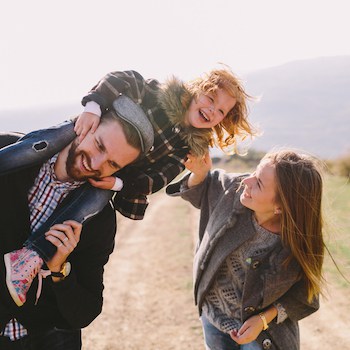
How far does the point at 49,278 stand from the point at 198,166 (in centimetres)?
145

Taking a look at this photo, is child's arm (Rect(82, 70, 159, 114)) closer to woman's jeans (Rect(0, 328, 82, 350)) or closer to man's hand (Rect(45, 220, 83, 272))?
man's hand (Rect(45, 220, 83, 272))

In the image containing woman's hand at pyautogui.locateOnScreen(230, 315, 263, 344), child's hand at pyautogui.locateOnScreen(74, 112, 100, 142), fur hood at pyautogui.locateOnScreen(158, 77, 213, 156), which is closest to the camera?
child's hand at pyautogui.locateOnScreen(74, 112, 100, 142)

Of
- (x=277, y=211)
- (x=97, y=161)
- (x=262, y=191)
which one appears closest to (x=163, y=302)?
(x=277, y=211)

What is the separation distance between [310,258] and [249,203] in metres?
0.56

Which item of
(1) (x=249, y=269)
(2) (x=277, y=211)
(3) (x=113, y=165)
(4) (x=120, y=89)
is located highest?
(4) (x=120, y=89)

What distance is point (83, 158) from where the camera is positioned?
2436 millimetres

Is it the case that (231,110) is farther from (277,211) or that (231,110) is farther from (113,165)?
(113,165)

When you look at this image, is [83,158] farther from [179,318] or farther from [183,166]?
[179,318]

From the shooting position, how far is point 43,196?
246cm

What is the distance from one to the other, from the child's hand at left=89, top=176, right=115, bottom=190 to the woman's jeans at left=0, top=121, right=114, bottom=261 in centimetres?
4

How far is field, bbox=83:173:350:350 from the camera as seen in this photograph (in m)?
5.82

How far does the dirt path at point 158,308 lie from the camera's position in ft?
19.2

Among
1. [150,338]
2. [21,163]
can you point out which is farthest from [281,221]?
[150,338]

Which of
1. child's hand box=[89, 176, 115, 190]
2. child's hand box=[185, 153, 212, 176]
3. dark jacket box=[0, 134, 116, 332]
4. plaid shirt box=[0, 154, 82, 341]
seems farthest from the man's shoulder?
child's hand box=[185, 153, 212, 176]
